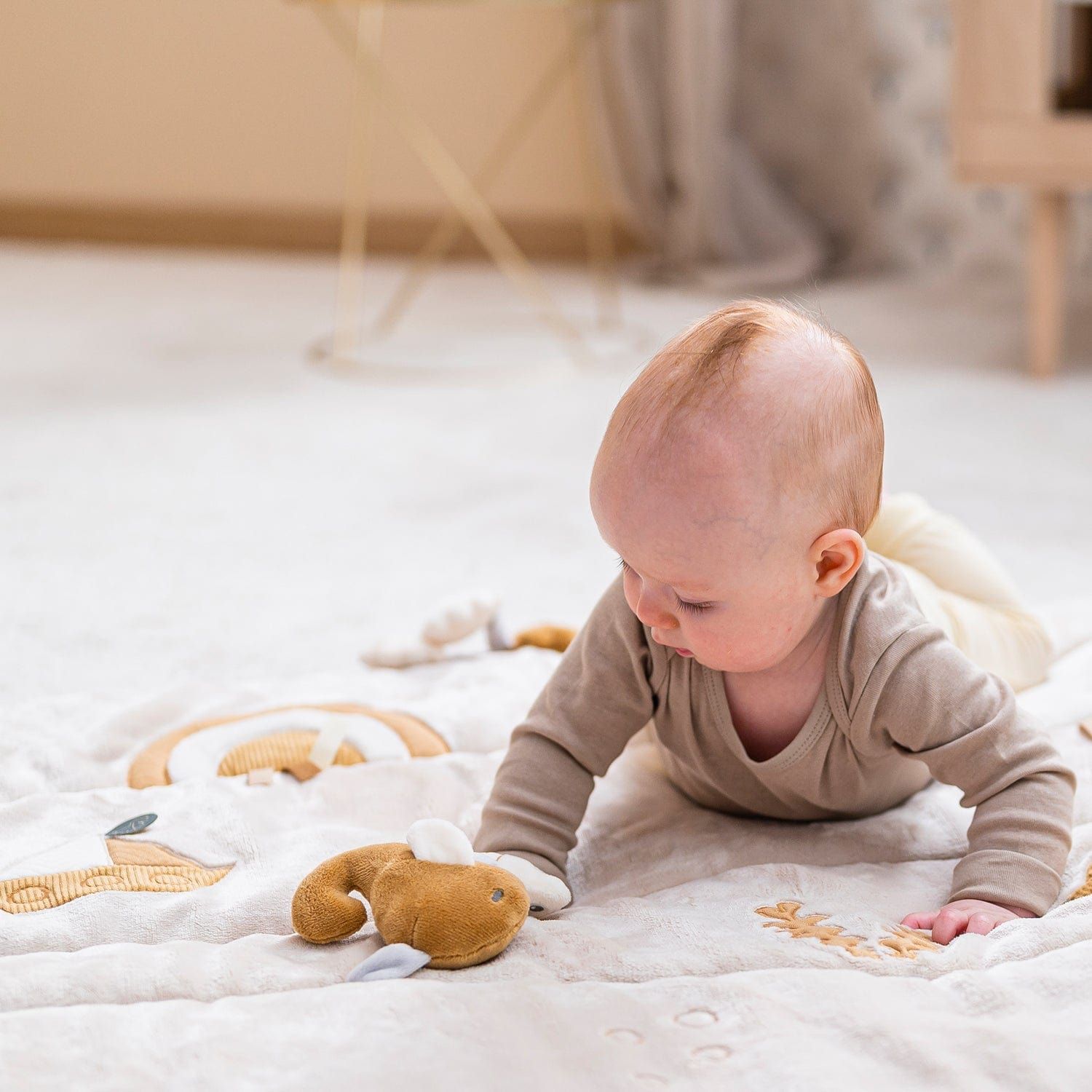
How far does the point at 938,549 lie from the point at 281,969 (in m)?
0.57

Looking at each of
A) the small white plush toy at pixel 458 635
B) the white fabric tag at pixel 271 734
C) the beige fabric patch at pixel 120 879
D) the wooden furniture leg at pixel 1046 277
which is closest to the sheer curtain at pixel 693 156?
the wooden furniture leg at pixel 1046 277

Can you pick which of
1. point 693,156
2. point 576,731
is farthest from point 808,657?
point 693,156

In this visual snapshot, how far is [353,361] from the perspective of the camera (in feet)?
8.16

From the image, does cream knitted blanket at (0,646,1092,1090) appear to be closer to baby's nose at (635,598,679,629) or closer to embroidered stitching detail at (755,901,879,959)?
embroidered stitching detail at (755,901,879,959)

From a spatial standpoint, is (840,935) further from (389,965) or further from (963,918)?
(389,965)

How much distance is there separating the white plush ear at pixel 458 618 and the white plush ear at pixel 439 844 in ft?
1.40

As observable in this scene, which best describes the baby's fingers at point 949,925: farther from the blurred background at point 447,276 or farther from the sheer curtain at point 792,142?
the sheer curtain at point 792,142

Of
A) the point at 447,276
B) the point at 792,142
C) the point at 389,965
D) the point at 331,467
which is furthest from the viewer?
the point at 447,276

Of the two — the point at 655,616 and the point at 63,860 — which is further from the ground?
the point at 655,616

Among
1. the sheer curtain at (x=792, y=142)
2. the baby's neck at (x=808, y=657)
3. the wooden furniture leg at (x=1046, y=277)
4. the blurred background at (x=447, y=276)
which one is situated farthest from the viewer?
the sheer curtain at (x=792, y=142)

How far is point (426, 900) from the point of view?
74 cm

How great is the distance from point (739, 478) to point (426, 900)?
271 mm

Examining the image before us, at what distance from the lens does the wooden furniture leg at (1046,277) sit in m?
2.17

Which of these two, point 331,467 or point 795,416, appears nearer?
point 795,416
